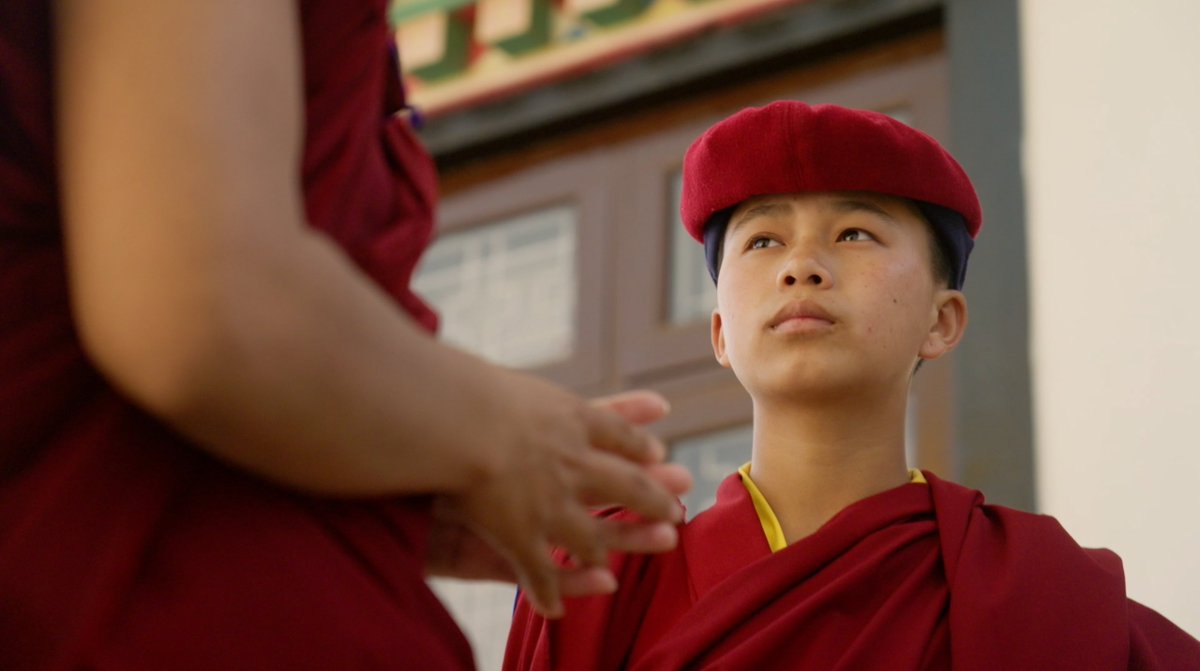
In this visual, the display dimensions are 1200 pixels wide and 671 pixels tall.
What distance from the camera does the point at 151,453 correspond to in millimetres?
835

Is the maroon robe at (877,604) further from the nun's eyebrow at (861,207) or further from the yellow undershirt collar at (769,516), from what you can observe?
the nun's eyebrow at (861,207)

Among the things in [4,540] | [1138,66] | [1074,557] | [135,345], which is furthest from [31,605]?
[1138,66]

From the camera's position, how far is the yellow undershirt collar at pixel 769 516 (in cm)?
154

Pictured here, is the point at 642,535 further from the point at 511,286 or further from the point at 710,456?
the point at 511,286

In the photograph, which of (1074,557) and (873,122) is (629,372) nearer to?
(873,122)

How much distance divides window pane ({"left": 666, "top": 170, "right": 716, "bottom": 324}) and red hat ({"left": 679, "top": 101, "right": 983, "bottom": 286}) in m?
1.50

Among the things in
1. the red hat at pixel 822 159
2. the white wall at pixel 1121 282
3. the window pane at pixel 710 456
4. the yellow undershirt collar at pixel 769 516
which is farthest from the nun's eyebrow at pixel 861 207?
the window pane at pixel 710 456

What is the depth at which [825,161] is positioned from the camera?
1600mm

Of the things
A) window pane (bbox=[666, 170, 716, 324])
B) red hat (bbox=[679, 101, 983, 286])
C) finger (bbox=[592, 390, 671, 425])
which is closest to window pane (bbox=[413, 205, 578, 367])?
window pane (bbox=[666, 170, 716, 324])

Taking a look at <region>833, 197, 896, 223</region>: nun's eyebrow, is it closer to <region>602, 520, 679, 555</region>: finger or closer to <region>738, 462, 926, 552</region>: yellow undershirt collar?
<region>738, 462, 926, 552</region>: yellow undershirt collar

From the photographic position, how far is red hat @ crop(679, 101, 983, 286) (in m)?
1.60

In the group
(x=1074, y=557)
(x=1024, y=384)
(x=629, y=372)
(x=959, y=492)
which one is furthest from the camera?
(x=629, y=372)

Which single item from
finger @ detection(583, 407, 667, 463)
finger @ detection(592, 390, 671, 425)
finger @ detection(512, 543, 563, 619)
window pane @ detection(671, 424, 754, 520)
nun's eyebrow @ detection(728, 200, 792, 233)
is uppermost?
finger @ detection(583, 407, 667, 463)

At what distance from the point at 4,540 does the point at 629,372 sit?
2421 mm
